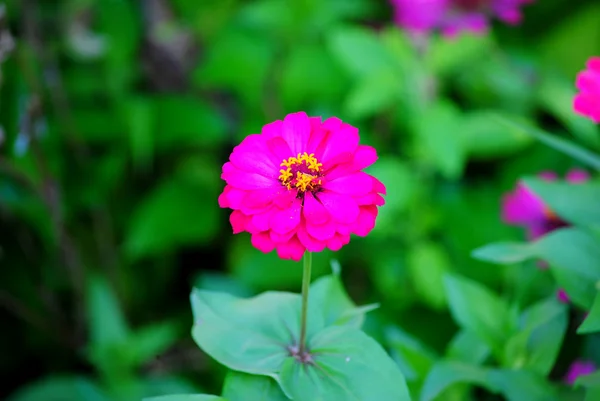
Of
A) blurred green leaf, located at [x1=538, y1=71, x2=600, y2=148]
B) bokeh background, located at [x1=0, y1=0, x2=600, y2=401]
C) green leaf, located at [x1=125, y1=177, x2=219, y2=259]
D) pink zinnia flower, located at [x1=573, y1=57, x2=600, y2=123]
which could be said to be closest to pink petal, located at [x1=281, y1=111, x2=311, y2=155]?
pink zinnia flower, located at [x1=573, y1=57, x2=600, y2=123]

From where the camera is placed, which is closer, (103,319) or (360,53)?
(103,319)

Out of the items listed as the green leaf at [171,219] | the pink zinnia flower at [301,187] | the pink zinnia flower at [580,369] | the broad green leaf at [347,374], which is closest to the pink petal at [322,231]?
the pink zinnia flower at [301,187]

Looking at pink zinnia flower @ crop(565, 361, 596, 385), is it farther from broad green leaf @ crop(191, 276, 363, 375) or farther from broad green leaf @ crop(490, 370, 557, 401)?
broad green leaf @ crop(191, 276, 363, 375)

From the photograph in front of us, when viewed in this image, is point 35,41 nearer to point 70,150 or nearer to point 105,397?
point 70,150

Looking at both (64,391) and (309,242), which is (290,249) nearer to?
(309,242)

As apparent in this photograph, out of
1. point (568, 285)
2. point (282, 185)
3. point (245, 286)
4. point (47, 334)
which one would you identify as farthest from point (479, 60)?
point (47, 334)

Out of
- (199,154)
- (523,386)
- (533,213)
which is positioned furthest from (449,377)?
(199,154)
